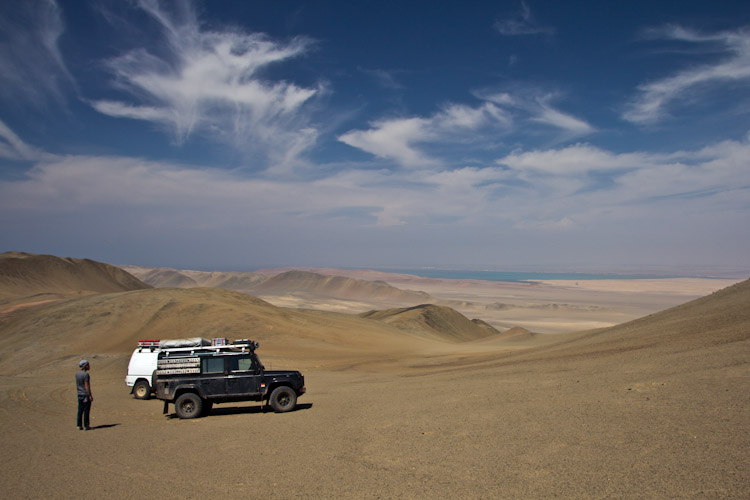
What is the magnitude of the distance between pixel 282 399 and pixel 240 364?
62.1 inches

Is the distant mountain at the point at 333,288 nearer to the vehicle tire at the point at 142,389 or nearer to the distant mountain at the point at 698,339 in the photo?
the distant mountain at the point at 698,339

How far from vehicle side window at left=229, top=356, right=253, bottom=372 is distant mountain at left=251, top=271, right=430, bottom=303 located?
430 ft

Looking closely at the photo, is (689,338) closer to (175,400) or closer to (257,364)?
(257,364)

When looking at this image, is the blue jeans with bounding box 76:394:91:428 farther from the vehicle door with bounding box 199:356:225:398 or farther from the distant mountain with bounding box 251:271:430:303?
the distant mountain with bounding box 251:271:430:303

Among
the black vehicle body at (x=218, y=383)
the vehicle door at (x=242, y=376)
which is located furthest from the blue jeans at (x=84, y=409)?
the vehicle door at (x=242, y=376)

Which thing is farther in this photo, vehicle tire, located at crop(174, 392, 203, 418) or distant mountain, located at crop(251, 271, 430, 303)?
distant mountain, located at crop(251, 271, 430, 303)

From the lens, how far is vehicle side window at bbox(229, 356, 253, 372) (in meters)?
14.2

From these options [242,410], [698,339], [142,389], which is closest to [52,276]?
[142,389]

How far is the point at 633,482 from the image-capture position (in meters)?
7.11

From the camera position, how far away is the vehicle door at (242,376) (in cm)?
1399

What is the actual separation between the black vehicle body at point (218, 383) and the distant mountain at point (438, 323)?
48.7m

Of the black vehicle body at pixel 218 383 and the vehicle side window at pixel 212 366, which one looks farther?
the vehicle side window at pixel 212 366

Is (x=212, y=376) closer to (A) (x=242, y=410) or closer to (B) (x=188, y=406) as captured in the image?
(B) (x=188, y=406)

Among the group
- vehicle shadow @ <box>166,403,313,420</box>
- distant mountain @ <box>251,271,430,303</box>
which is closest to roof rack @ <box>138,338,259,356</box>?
vehicle shadow @ <box>166,403,313,420</box>
